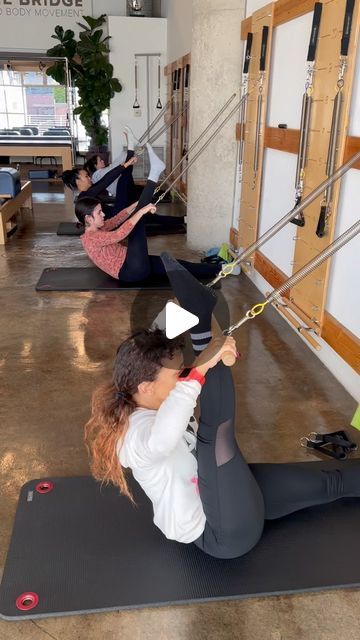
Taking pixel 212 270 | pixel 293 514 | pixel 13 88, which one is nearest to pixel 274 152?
pixel 212 270

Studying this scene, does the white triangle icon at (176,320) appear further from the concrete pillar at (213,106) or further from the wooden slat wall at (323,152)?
the concrete pillar at (213,106)

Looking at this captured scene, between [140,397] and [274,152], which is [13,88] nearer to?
[274,152]

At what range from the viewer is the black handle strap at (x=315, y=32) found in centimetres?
306

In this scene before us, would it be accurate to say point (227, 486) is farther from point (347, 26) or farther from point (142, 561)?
point (347, 26)

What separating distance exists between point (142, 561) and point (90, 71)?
Result: 9.60 m

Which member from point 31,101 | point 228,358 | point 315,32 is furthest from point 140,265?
point 31,101

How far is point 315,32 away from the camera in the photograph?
3.11m

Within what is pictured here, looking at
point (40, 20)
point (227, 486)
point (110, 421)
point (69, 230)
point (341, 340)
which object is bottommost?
point (69, 230)

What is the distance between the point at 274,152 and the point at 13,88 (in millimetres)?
10657

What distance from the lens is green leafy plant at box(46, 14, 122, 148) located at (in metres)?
9.80

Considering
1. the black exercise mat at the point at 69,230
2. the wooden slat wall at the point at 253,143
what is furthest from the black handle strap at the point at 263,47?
the black exercise mat at the point at 69,230

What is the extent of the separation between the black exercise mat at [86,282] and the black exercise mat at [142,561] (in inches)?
104

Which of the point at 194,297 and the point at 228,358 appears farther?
the point at 194,297

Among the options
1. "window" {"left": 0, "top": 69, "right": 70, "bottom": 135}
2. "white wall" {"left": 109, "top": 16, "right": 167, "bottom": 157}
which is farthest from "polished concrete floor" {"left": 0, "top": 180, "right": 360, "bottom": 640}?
"window" {"left": 0, "top": 69, "right": 70, "bottom": 135}
